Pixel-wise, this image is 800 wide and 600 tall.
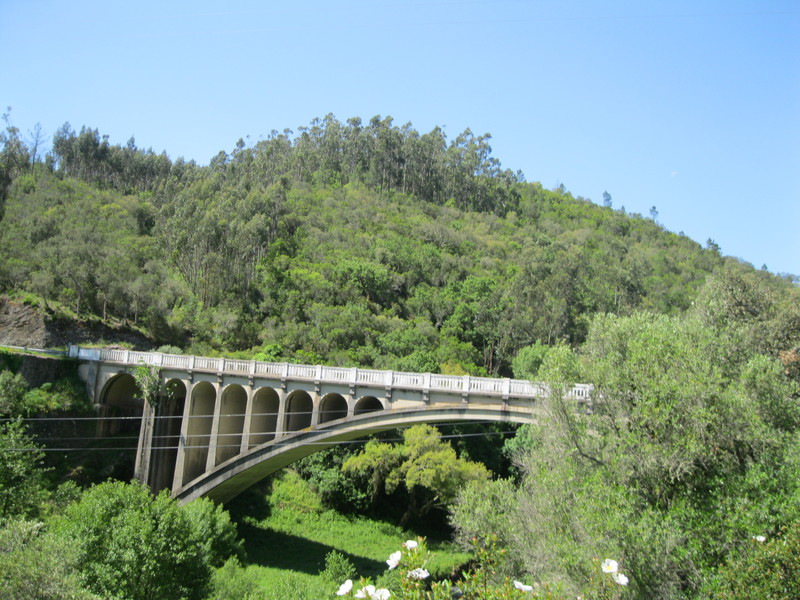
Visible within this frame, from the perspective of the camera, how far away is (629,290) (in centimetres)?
6656

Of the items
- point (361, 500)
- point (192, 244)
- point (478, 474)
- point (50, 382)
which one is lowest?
point (361, 500)

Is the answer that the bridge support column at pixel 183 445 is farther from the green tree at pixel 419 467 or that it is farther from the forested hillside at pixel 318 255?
the forested hillside at pixel 318 255

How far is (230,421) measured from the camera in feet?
96.7

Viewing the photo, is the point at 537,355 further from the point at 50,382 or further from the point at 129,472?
the point at 50,382

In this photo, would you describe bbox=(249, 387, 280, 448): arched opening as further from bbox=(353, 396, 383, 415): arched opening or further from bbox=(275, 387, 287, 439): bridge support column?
bbox=(353, 396, 383, 415): arched opening

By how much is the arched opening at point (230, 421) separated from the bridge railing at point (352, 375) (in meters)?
1.88

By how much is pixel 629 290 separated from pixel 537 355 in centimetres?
2657

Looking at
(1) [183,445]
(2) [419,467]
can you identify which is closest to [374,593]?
(1) [183,445]

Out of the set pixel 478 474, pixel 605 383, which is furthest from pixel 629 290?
A: pixel 605 383

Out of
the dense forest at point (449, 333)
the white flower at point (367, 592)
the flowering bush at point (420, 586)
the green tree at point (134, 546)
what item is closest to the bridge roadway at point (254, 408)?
the dense forest at point (449, 333)

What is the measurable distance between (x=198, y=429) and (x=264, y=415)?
12.8ft

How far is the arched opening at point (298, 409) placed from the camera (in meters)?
28.2

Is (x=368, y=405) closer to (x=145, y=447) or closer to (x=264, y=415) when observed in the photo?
(x=264, y=415)

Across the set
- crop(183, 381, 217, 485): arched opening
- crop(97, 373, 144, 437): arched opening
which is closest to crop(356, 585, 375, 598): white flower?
crop(183, 381, 217, 485): arched opening
